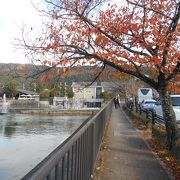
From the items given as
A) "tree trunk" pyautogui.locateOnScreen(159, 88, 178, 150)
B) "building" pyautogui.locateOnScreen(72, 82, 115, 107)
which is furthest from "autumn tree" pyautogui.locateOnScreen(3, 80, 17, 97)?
"tree trunk" pyautogui.locateOnScreen(159, 88, 178, 150)

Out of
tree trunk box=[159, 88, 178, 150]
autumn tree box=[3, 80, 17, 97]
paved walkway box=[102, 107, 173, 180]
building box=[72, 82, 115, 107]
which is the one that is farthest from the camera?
autumn tree box=[3, 80, 17, 97]

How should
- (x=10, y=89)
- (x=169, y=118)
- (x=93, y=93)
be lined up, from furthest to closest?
(x=93, y=93)
(x=10, y=89)
(x=169, y=118)

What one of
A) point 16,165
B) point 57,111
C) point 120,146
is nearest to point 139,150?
point 120,146

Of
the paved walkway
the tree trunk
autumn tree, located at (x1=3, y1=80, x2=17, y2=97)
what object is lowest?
the paved walkway

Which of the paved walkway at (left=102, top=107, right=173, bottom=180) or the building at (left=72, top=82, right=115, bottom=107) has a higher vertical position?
the building at (left=72, top=82, right=115, bottom=107)

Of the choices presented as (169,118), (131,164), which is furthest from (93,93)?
(131,164)

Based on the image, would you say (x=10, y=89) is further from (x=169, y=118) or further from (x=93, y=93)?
(x=169, y=118)

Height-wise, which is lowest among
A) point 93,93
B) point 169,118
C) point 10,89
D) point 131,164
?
point 131,164

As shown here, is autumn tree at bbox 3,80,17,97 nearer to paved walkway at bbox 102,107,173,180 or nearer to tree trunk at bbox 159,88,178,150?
paved walkway at bbox 102,107,173,180

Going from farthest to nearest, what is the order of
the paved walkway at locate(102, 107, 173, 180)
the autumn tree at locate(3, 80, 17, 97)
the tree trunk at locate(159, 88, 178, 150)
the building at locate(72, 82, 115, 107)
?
the autumn tree at locate(3, 80, 17, 97) < the building at locate(72, 82, 115, 107) < the tree trunk at locate(159, 88, 178, 150) < the paved walkway at locate(102, 107, 173, 180)

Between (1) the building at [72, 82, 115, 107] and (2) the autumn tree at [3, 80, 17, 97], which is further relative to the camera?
(2) the autumn tree at [3, 80, 17, 97]

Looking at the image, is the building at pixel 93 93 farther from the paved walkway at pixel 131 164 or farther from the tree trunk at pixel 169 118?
the tree trunk at pixel 169 118

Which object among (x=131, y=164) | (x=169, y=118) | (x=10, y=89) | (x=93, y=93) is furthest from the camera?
(x=93, y=93)

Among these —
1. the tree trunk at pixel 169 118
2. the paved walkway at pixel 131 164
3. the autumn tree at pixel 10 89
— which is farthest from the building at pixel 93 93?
the autumn tree at pixel 10 89
